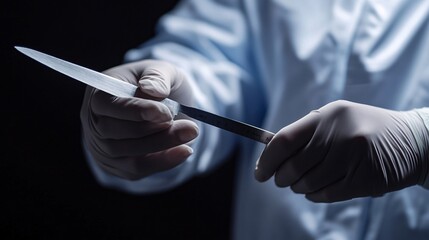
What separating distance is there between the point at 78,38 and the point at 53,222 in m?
0.33

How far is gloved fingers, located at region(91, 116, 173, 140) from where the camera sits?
63 centimetres

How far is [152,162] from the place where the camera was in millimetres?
678

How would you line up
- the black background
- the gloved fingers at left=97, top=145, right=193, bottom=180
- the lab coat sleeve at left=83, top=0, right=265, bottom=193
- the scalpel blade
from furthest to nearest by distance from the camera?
the black background < the lab coat sleeve at left=83, top=0, right=265, bottom=193 < the gloved fingers at left=97, top=145, right=193, bottom=180 < the scalpel blade

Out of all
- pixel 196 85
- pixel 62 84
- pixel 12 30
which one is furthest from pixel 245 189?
pixel 12 30

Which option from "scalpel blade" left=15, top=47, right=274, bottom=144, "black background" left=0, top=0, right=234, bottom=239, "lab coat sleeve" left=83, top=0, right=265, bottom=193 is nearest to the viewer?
"scalpel blade" left=15, top=47, right=274, bottom=144

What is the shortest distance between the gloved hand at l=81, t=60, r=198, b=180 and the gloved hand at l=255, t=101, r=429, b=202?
4.2 inches

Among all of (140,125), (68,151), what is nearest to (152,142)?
(140,125)

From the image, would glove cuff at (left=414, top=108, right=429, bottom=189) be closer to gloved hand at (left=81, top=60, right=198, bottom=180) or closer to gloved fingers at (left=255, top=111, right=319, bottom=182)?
gloved fingers at (left=255, top=111, right=319, bottom=182)

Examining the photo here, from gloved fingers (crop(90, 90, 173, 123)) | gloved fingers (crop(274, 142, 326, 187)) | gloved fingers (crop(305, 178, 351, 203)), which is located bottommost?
gloved fingers (crop(305, 178, 351, 203))

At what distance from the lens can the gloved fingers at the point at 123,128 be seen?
2.06 feet

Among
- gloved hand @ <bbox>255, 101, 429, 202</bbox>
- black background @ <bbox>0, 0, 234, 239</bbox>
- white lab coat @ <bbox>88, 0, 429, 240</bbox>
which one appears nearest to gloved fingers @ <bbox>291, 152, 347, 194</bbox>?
gloved hand @ <bbox>255, 101, 429, 202</bbox>

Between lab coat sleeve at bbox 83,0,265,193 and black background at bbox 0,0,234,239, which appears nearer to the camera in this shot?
lab coat sleeve at bbox 83,0,265,193

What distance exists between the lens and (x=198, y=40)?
81 centimetres

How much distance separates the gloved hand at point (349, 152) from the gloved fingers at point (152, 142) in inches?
3.4
